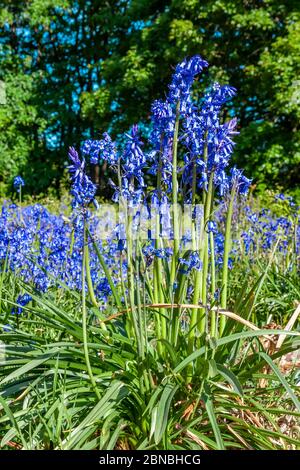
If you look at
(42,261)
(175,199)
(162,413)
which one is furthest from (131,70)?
(162,413)

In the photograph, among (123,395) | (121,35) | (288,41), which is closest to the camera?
(123,395)

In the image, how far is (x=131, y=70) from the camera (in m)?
16.4

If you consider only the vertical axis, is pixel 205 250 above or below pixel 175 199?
below

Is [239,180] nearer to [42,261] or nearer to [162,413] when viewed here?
[162,413]

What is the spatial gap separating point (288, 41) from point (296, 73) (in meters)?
0.73

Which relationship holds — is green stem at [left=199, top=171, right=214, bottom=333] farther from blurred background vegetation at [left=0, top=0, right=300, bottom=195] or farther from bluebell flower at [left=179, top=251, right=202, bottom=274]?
blurred background vegetation at [left=0, top=0, right=300, bottom=195]

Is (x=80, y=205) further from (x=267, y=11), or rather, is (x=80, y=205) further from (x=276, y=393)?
(x=267, y=11)

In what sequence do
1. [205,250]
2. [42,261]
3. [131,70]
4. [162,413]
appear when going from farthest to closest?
[131,70], [42,261], [205,250], [162,413]

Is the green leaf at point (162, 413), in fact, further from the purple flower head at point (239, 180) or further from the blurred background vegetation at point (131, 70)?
the blurred background vegetation at point (131, 70)

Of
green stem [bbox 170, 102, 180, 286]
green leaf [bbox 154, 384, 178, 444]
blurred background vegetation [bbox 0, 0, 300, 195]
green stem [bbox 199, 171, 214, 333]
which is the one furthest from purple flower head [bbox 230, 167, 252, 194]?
Answer: blurred background vegetation [bbox 0, 0, 300, 195]

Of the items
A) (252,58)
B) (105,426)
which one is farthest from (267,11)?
(105,426)

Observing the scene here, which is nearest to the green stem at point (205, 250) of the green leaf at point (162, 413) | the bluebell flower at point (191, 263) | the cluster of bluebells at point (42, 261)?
the bluebell flower at point (191, 263)
